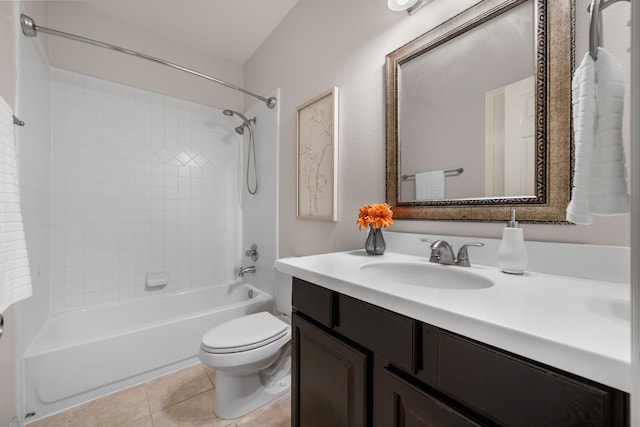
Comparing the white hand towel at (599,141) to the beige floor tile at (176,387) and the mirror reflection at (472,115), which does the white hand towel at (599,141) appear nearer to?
the mirror reflection at (472,115)

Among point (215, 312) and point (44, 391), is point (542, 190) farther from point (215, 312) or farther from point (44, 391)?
point (44, 391)

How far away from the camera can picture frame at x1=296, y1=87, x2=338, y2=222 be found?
1513 millimetres

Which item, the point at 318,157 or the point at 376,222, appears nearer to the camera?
the point at 376,222

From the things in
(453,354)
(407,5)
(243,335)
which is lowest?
(243,335)

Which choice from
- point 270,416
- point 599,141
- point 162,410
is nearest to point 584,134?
point 599,141

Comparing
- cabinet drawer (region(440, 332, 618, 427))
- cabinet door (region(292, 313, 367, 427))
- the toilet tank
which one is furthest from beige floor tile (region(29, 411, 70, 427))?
cabinet drawer (region(440, 332, 618, 427))

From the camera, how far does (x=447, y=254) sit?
3.05 ft

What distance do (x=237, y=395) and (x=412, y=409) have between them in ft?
3.83

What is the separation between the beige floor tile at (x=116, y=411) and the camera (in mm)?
1321

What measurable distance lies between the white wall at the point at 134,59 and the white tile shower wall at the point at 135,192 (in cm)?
9

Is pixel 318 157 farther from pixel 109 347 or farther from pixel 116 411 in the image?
pixel 116 411

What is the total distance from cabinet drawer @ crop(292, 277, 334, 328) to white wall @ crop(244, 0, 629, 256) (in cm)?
55

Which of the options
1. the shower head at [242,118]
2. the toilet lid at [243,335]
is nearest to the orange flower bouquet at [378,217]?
the toilet lid at [243,335]

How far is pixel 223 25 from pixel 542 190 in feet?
7.94
